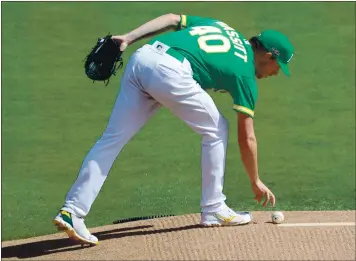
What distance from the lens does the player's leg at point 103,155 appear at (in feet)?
21.6

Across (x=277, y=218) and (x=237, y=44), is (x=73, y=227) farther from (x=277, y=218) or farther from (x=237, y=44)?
(x=237, y=44)

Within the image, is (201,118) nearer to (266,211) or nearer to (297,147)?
(266,211)

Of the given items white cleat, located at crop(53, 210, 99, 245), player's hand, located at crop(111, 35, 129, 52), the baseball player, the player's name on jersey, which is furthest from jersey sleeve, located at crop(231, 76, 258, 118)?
white cleat, located at crop(53, 210, 99, 245)

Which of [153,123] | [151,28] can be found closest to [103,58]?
[151,28]

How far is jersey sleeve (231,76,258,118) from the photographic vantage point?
6582mm

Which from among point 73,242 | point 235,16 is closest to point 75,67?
point 235,16

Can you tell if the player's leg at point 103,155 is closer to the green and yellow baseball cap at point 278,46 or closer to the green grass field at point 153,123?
the green and yellow baseball cap at point 278,46

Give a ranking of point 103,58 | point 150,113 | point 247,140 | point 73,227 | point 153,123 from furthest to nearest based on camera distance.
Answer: point 153,123 → point 103,58 → point 150,113 → point 247,140 → point 73,227

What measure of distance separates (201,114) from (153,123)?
4035mm

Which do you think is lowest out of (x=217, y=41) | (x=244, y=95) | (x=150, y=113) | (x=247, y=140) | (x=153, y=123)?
(x=153, y=123)

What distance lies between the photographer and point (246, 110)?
21.6 ft

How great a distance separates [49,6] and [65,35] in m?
1.26

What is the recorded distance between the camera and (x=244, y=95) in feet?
21.7

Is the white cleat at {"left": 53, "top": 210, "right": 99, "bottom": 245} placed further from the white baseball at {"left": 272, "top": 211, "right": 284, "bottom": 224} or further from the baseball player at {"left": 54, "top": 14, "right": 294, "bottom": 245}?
the white baseball at {"left": 272, "top": 211, "right": 284, "bottom": 224}
